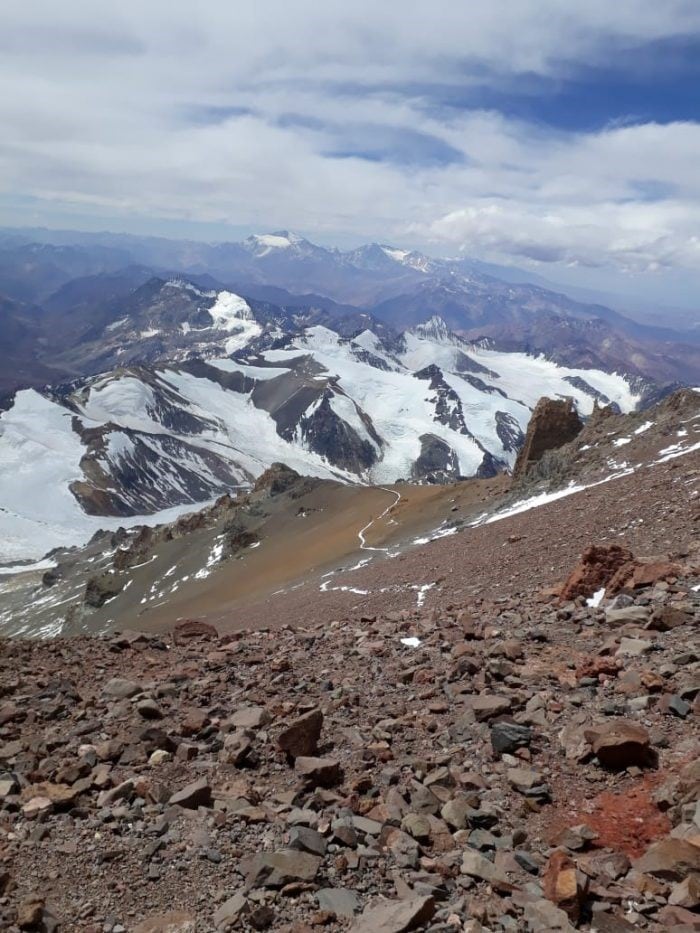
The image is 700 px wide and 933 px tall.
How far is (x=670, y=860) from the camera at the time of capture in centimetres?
653

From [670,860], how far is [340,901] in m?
3.40

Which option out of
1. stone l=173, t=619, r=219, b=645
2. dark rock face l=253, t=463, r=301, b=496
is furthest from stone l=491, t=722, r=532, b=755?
dark rock face l=253, t=463, r=301, b=496

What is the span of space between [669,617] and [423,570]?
19638 millimetres

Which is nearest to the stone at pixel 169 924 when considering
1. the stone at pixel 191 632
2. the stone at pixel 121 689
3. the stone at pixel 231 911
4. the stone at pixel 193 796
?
the stone at pixel 231 911

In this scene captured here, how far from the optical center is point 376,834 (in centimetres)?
764

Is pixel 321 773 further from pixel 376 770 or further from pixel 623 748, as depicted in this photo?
pixel 623 748

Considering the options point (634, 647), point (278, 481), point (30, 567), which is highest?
point (634, 647)

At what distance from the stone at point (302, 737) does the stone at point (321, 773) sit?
52 centimetres

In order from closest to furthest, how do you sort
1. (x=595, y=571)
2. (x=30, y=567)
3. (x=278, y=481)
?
(x=595, y=571)
(x=278, y=481)
(x=30, y=567)

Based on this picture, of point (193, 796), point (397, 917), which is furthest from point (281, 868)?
point (193, 796)

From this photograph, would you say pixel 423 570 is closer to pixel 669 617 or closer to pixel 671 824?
pixel 669 617

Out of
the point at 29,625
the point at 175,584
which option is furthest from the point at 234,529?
the point at 29,625

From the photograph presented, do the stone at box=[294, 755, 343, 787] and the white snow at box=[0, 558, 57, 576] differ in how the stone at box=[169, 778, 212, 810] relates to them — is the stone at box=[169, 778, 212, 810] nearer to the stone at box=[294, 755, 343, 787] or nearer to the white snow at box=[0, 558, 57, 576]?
the stone at box=[294, 755, 343, 787]

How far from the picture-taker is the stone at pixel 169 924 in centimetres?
629
